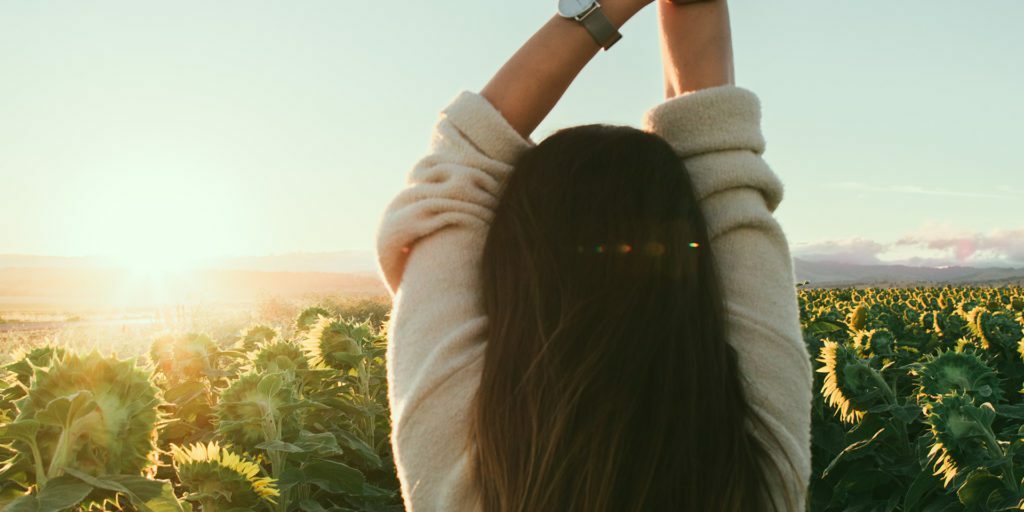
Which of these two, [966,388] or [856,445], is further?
[856,445]

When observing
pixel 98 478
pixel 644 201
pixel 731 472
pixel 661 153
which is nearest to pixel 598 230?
pixel 644 201

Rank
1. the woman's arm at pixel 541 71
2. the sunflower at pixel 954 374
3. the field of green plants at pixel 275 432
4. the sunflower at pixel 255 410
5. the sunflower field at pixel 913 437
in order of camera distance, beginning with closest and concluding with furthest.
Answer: the field of green plants at pixel 275 432, the woman's arm at pixel 541 71, the sunflower at pixel 255 410, the sunflower field at pixel 913 437, the sunflower at pixel 954 374

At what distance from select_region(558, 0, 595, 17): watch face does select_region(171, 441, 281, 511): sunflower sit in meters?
1.28

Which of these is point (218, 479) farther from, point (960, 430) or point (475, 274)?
point (960, 430)

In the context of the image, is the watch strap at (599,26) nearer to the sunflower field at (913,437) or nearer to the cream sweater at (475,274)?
→ the cream sweater at (475,274)

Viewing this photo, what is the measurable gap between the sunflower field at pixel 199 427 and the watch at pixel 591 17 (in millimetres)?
1068

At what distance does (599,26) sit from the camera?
1.64m

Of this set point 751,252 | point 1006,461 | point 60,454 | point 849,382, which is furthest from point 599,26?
point 849,382

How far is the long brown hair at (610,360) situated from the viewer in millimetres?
1355

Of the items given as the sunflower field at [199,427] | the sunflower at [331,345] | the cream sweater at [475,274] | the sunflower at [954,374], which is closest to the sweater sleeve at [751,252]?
the cream sweater at [475,274]

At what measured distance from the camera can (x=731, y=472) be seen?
140cm

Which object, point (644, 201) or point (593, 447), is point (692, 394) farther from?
point (644, 201)

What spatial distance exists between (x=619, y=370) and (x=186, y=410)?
215cm

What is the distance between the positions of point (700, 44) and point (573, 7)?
0.30 metres
